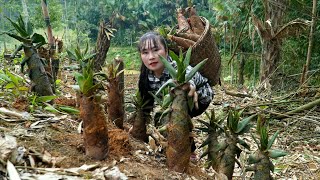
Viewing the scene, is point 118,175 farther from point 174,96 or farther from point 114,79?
point 114,79

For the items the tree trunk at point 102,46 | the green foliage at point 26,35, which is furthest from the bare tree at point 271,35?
the green foliage at point 26,35

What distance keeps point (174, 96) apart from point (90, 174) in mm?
518

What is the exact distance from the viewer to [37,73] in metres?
2.08

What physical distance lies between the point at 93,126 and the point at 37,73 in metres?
0.76

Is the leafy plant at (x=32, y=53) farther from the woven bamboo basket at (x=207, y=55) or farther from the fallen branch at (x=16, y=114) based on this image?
the woven bamboo basket at (x=207, y=55)

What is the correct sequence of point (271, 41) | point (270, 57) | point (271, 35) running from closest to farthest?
point (271, 35)
point (271, 41)
point (270, 57)

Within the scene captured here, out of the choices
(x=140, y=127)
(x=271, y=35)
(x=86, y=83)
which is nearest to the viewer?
(x=86, y=83)

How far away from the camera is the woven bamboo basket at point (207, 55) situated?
2.75 metres

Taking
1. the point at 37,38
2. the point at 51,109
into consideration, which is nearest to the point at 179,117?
the point at 51,109

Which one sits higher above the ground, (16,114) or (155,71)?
(155,71)

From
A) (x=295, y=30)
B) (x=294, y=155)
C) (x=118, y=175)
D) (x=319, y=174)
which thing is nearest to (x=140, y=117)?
(x=118, y=175)

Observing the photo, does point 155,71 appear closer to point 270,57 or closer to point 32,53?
point 32,53

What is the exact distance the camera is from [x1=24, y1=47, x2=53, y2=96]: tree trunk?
2045 mm

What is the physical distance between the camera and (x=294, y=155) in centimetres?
336
